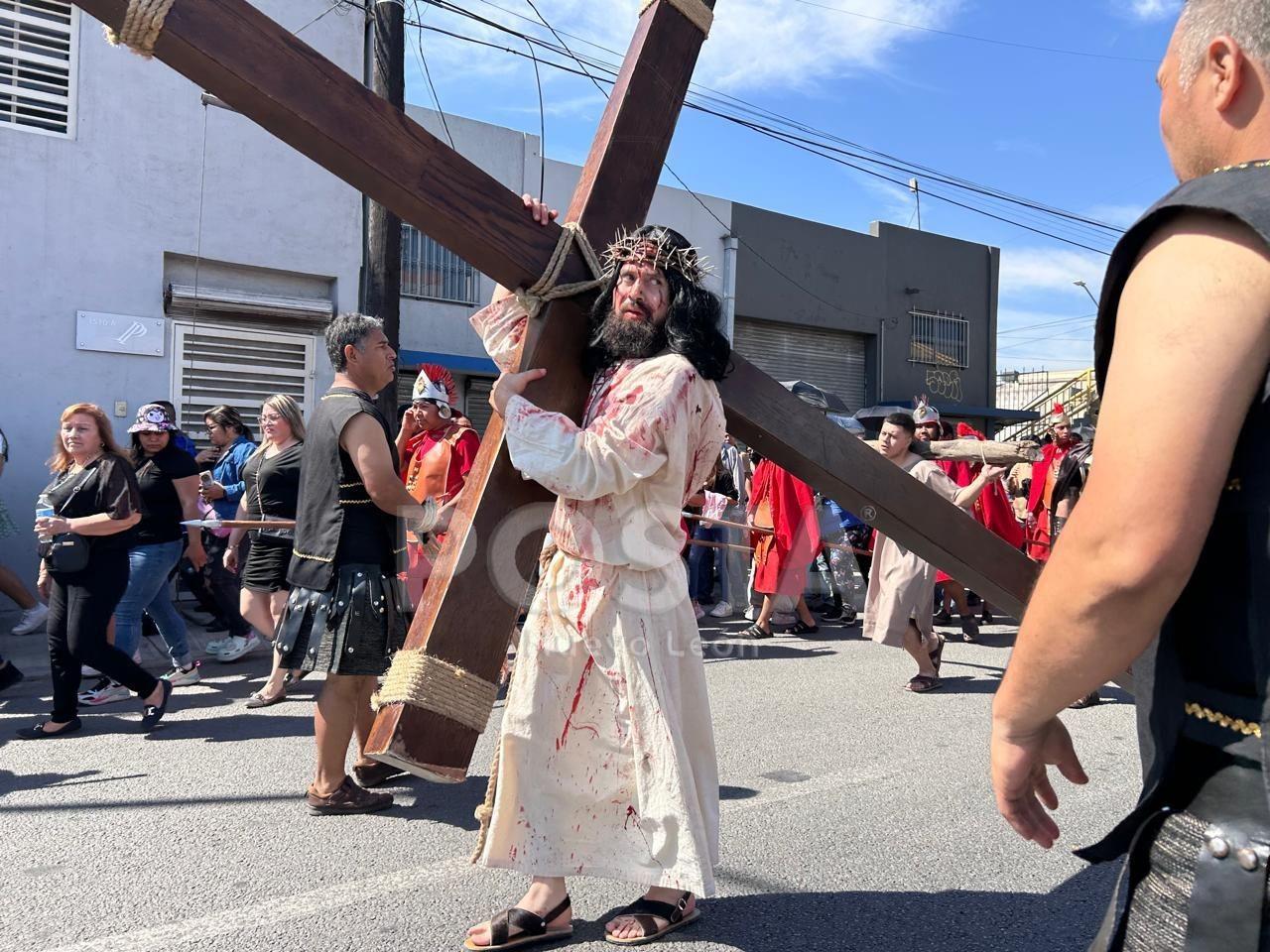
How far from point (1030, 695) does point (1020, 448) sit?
376 cm

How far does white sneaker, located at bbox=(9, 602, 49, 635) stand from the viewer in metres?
7.72

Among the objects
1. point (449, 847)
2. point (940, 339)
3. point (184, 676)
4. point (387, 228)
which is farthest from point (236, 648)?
point (940, 339)

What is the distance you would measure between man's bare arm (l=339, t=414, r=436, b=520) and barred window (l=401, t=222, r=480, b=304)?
9291mm

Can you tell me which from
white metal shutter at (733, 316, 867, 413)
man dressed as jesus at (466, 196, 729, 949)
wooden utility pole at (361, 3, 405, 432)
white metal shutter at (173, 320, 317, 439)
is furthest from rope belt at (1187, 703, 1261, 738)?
white metal shutter at (733, 316, 867, 413)

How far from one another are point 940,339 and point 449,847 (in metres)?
18.7

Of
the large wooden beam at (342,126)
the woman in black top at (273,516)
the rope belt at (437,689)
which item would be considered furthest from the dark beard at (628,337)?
the woman in black top at (273,516)

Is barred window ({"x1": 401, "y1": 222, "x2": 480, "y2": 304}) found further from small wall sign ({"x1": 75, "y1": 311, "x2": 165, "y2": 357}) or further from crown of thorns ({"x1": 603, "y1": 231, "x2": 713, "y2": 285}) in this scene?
crown of thorns ({"x1": 603, "y1": 231, "x2": 713, "y2": 285})

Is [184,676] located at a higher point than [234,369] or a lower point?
lower

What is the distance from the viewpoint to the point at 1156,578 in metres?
1.10

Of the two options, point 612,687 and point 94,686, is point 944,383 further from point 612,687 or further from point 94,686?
point 612,687

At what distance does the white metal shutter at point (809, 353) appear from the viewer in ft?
57.7

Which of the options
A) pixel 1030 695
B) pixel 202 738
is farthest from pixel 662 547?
pixel 202 738

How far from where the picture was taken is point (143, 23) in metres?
1.76

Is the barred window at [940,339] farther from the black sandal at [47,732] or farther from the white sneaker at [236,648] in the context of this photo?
the black sandal at [47,732]
